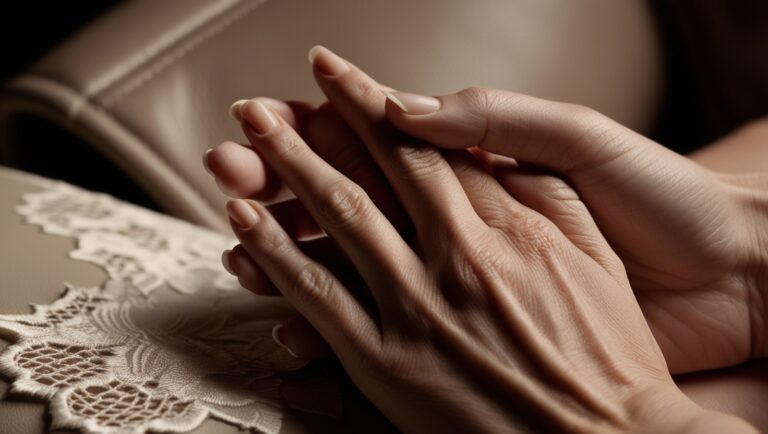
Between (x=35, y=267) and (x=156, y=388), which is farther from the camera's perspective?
(x=35, y=267)

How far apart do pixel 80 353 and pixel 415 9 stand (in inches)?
23.6

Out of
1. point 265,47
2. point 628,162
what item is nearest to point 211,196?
point 265,47

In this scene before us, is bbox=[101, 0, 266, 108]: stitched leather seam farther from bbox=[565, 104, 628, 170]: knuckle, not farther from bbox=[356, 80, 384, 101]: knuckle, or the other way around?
bbox=[565, 104, 628, 170]: knuckle

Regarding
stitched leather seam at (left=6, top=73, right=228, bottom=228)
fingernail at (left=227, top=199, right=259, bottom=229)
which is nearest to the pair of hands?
fingernail at (left=227, top=199, right=259, bottom=229)

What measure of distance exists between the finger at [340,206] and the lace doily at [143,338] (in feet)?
0.31

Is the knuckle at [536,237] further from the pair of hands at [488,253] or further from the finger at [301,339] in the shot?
the finger at [301,339]

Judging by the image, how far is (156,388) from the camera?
0.50 metres

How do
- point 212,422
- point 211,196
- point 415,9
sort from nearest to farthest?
1. point 212,422
2. point 211,196
3. point 415,9

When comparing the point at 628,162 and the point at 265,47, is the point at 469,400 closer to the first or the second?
the point at 628,162

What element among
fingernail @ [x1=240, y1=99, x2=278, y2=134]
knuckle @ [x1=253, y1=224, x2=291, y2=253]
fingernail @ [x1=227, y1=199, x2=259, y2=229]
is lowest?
knuckle @ [x1=253, y1=224, x2=291, y2=253]

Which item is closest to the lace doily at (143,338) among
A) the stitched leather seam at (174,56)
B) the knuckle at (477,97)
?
the stitched leather seam at (174,56)

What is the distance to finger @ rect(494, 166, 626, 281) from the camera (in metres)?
0.59

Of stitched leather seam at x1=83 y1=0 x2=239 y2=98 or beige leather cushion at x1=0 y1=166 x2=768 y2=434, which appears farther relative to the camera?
stitched leather seam at x1=83 y1=0 x2=239 y2=98

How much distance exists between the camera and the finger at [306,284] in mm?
522
